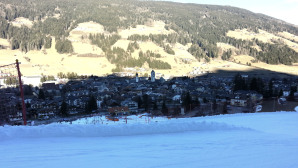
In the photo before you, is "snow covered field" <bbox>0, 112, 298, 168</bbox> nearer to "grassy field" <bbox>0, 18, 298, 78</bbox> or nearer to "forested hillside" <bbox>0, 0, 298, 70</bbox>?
"grassy field" <bbox>0, 18, 298, 78</bbox>

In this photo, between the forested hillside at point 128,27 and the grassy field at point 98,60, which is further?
the forested hillside at point 128,27

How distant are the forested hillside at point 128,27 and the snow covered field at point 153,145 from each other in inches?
1940

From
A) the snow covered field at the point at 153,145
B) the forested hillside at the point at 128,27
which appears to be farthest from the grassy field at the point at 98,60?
the snow covered field at the point at 153,145

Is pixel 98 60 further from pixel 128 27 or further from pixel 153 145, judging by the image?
pixel 153 145

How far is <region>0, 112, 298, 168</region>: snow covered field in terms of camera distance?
2699mm

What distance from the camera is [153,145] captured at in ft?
11.2

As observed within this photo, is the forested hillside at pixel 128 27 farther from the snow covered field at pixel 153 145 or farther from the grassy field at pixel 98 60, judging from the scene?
the snow covered field at pixel 153 145

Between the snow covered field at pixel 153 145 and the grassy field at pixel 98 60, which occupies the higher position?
the grassy field at pixel 98 60

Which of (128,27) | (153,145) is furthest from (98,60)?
(153,145)

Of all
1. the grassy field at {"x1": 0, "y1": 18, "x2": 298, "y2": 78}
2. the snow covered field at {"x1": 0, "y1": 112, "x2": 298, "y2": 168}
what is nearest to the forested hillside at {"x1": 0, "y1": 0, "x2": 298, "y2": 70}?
the grassy field at {"x1": 0, "y1": 18, "x2": 298, "y2": 78}

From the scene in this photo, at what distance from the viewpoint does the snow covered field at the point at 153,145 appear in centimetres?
270

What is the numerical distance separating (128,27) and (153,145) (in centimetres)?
8564

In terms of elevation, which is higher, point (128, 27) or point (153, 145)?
point (128, 27)

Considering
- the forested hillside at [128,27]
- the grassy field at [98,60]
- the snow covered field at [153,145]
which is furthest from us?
the forested hillside at [128,27]
